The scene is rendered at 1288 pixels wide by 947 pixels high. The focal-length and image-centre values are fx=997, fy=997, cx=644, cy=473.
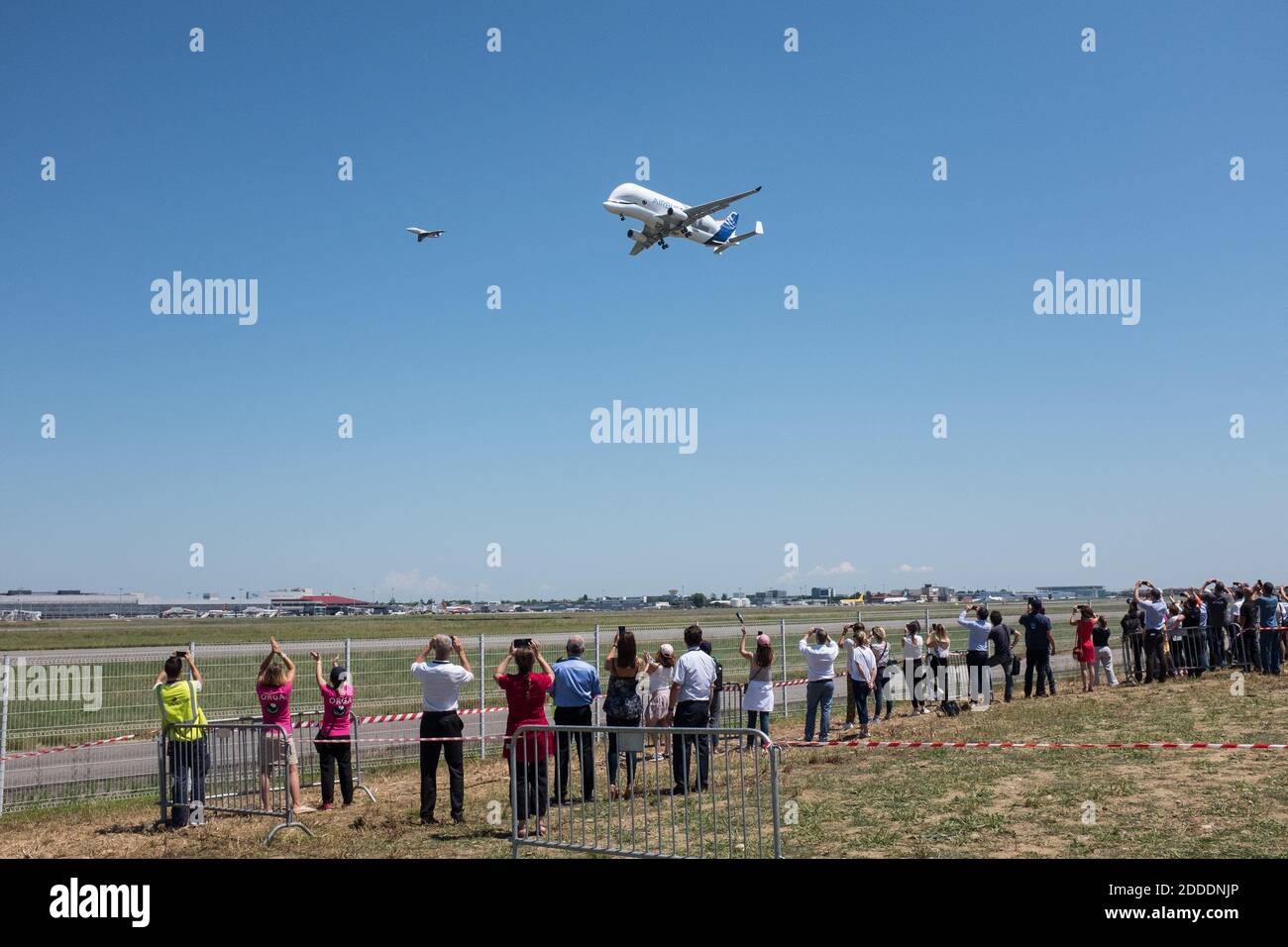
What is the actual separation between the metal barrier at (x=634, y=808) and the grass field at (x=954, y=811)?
0.46 metres

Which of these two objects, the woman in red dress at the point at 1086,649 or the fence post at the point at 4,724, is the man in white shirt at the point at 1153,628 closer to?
the woman in red dress at the point at 1086,649

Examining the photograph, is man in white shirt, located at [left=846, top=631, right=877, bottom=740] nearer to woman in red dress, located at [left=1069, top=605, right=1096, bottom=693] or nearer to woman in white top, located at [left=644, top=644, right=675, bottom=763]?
woman in white top, located at [left=644, top=644, right=675, bottom=763]

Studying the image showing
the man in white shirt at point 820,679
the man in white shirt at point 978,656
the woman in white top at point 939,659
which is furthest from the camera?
the man in white shirt at point 978,656

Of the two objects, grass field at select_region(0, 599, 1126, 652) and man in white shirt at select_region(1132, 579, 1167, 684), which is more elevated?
man in white shirt at select_region(1132, 579, 1167, 684)

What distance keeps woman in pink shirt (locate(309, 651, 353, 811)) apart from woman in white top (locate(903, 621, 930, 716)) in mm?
10632

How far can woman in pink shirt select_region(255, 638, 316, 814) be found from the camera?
35.8 feet

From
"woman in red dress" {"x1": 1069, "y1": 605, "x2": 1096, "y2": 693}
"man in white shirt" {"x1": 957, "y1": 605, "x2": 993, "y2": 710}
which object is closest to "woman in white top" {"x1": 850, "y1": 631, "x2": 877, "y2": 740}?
"man in white shirt" {"x1": 957, "y1": 605, "x2": 993, "y2": 710}

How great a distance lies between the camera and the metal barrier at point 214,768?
431 inches

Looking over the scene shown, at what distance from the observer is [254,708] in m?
20.3

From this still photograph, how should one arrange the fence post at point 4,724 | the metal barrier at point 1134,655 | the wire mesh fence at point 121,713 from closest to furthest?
the fence post at point 4,724 → the wire mesh fence at point 121,713 → the metal barrier at point 1134,655

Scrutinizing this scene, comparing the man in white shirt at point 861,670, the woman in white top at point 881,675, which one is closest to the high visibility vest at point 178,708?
the man in white shirt at point 861,670
